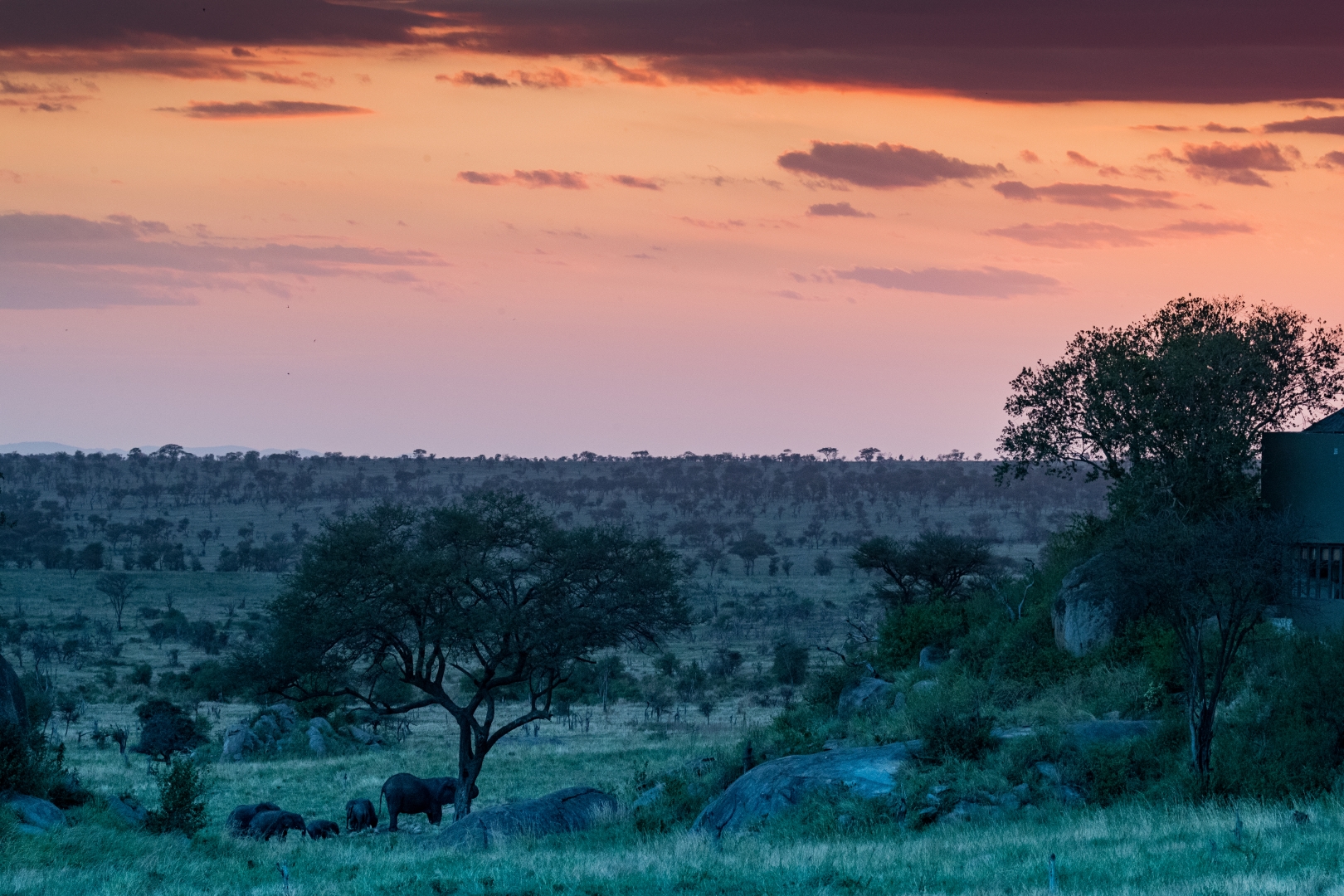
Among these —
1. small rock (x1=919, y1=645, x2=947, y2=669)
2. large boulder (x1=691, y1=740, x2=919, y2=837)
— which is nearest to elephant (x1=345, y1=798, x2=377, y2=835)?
large boulder (x1=691, y1=740, x2=919, y2=837)

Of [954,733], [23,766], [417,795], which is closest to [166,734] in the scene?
[417,795]

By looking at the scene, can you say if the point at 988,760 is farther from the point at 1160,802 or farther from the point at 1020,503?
the point at 1020,503

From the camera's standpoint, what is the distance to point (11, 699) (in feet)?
94.1

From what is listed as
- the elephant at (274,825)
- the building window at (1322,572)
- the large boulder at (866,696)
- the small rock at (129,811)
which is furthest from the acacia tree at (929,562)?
the small rock at (129,811)

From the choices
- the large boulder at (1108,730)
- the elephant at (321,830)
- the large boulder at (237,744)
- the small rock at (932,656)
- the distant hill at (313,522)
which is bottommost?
the large boulder at (237,744)

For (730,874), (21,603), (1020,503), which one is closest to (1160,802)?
(730,874)

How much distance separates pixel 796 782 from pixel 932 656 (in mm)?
18835

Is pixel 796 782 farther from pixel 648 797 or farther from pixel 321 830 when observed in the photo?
pixel 321 830

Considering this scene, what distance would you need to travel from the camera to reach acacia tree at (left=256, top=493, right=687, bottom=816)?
38531 mm

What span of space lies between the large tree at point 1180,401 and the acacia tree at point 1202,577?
12.3 m

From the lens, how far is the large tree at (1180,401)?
40.1 m

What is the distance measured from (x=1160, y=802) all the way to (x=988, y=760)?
405 centimetres

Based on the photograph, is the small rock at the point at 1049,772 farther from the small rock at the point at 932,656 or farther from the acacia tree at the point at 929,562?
the acacia tree at the point at 929,562

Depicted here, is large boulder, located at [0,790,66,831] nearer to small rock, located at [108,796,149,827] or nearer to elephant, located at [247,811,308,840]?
small rock, located at [108,796,149,827]
